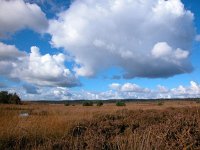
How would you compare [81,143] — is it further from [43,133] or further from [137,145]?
[43,133]

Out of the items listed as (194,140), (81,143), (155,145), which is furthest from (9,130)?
(194,140)

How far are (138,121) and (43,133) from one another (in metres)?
3.20

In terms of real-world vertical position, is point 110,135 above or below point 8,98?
below

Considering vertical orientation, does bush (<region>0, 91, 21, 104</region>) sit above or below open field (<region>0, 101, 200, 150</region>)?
above

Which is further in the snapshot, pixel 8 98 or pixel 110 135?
pixel 8 98

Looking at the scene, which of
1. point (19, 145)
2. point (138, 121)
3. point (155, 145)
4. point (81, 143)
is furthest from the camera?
point (138, 121)

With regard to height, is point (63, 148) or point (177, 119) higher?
point (177, 119)

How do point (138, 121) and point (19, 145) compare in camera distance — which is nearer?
point (19, 145)

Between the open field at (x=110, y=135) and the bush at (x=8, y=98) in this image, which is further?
the bush at (x=8, y=98)

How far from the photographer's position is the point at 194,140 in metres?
8.29

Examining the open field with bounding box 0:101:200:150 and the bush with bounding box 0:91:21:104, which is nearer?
the open field with bounding box 0:101:200:150

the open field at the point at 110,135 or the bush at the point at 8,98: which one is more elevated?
the bush at the point at 8,98

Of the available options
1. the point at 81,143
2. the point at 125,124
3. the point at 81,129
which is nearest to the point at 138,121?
the point at 125,124

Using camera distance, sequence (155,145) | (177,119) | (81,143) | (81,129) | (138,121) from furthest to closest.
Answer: (138,121) < (81,129) < (177,119) < (81,143) < (155,145)
